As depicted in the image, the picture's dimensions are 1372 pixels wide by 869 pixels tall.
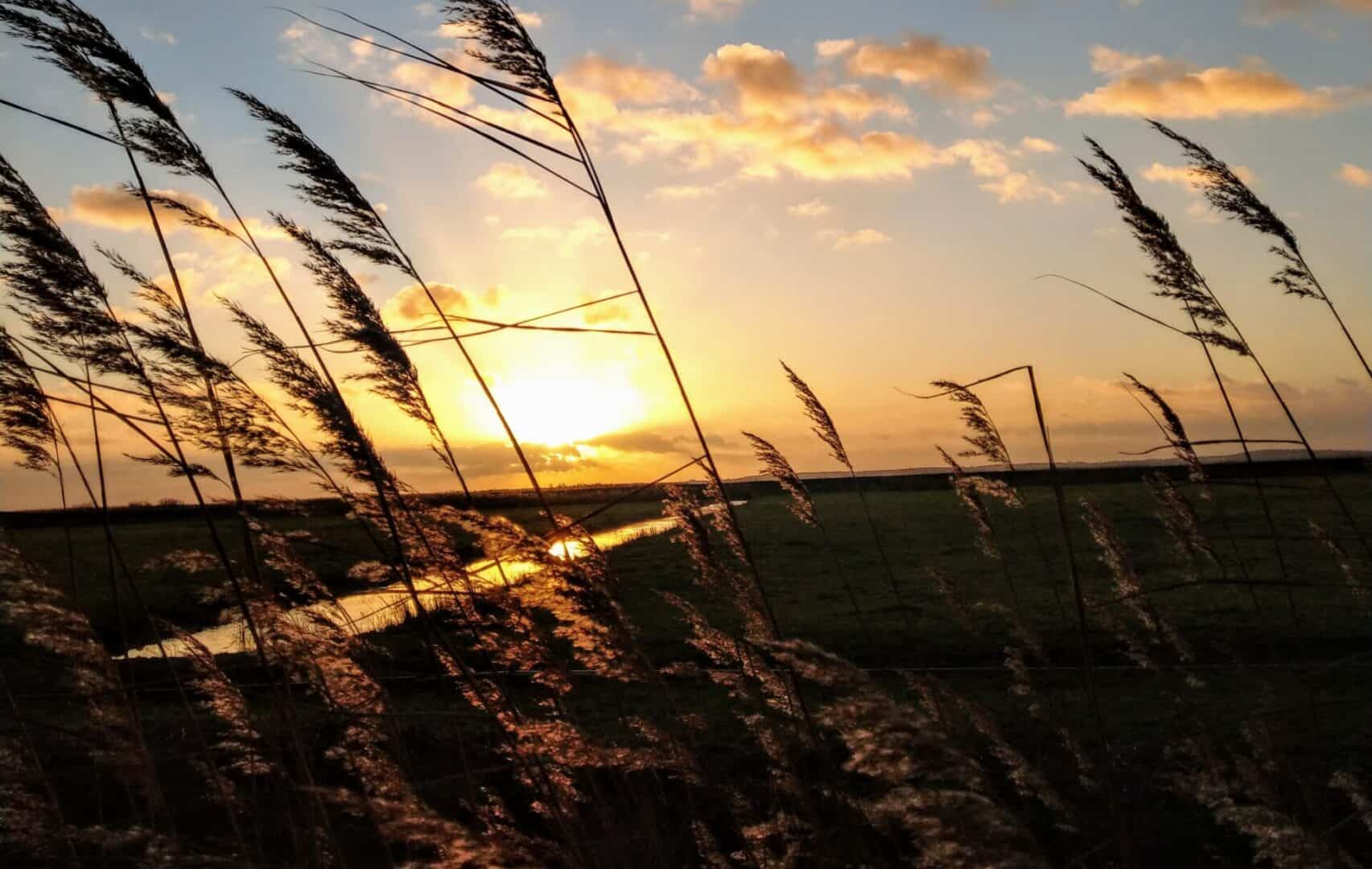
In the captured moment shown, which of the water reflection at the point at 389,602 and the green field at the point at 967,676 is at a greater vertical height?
the water reflection at the point at 389,602

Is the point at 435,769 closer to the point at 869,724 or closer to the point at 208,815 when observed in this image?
the point at 208,815

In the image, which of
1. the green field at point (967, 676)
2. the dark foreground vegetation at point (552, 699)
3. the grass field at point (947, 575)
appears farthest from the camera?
the grass field at point (947, 575)

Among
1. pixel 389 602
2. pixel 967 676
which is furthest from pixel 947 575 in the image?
pixel 389 602

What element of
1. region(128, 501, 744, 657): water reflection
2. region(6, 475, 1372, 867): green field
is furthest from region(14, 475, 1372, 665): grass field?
region(128, 501, 744, 657): water reflection

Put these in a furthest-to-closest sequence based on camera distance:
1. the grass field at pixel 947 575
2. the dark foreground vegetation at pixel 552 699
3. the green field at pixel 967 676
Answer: the grass field at pixel 947 575, the green field at pixel 967 676, the dark foreground vegetation at pixel 552 699

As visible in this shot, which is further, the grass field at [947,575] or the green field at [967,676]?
the grass field at [947,575]

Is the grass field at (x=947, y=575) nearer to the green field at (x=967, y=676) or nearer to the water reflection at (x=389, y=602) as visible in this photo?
the green field at (x=967, y=676)

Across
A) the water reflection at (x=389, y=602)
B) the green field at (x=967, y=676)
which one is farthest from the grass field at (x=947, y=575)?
the water reflection at (x=389, y=602)

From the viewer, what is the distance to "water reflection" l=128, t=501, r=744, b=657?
3.26 metres

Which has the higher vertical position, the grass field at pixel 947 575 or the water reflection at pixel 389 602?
the water reflection at pixel 389 602

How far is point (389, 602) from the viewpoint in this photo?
32.5ft

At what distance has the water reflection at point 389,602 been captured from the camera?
10.7ft

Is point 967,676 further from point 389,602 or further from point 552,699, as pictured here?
point 389,602

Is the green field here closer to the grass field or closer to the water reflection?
the grass field
